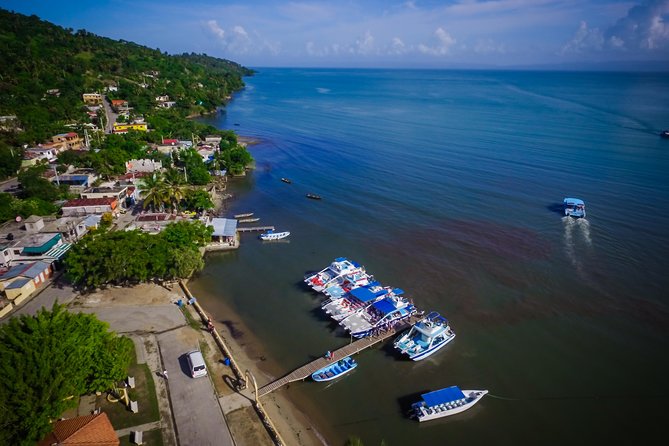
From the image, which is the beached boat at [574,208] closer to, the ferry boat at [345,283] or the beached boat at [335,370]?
the ferry boat at [345,283]

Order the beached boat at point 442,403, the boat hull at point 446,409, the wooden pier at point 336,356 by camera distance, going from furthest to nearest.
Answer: the wooden pier at point 336,356 → the beached boat at point 442,403 → the boat hull at point 446,409

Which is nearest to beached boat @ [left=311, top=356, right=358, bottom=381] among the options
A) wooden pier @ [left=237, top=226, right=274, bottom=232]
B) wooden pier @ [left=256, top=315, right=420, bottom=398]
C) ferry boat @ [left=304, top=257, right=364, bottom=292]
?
wooden pier @ [left=256, top=315, right=420, bottom=398]

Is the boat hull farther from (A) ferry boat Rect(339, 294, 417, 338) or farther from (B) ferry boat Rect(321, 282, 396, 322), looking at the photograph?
(B) ferry boat Rect(321, 282, 396, 322)

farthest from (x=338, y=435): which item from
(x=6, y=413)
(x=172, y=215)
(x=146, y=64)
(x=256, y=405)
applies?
(x=146, y=64)

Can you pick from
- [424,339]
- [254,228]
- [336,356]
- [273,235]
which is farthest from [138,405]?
[254,228]

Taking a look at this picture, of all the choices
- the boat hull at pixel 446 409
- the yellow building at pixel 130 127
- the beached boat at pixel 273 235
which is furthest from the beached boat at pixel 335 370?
→ the yellow building at pixel 130 127

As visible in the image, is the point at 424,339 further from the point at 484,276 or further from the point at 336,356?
the point at 484,276
